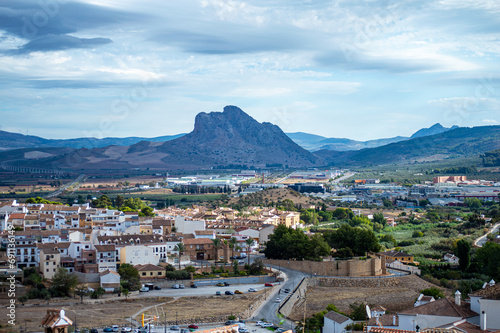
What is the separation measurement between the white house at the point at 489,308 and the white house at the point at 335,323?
15.4 ft

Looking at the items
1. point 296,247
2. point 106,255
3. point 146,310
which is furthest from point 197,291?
point 296,247

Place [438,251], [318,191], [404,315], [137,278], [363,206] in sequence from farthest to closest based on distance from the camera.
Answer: [318,191] < [363,206] < [438,251] < [137,278] < [404,315]

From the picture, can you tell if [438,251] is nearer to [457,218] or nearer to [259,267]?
[259,267]

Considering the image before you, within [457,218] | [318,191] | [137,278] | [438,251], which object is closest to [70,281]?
[137,278]

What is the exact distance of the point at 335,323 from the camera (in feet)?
85.8

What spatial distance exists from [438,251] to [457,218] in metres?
25.8

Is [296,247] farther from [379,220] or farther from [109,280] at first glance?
Answer: [379,220]

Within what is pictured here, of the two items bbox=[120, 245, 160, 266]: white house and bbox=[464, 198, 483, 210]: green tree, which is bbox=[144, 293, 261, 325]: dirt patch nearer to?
bbox=[120, 245, 160, 266]: white house

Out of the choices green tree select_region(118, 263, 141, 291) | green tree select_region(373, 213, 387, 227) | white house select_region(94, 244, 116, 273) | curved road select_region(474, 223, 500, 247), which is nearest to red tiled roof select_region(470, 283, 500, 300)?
green tree select_region(118, 263, 141, 291)

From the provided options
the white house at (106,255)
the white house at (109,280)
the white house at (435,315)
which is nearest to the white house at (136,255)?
the white house at (106,255)

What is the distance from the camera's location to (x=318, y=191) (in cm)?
11131

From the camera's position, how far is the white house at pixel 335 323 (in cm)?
2572

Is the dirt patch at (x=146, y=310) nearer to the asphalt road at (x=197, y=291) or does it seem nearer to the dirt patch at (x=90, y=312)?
the dirt patch at (x=90, y=312)

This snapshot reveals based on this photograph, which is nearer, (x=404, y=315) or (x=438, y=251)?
(x=404, y=315)
